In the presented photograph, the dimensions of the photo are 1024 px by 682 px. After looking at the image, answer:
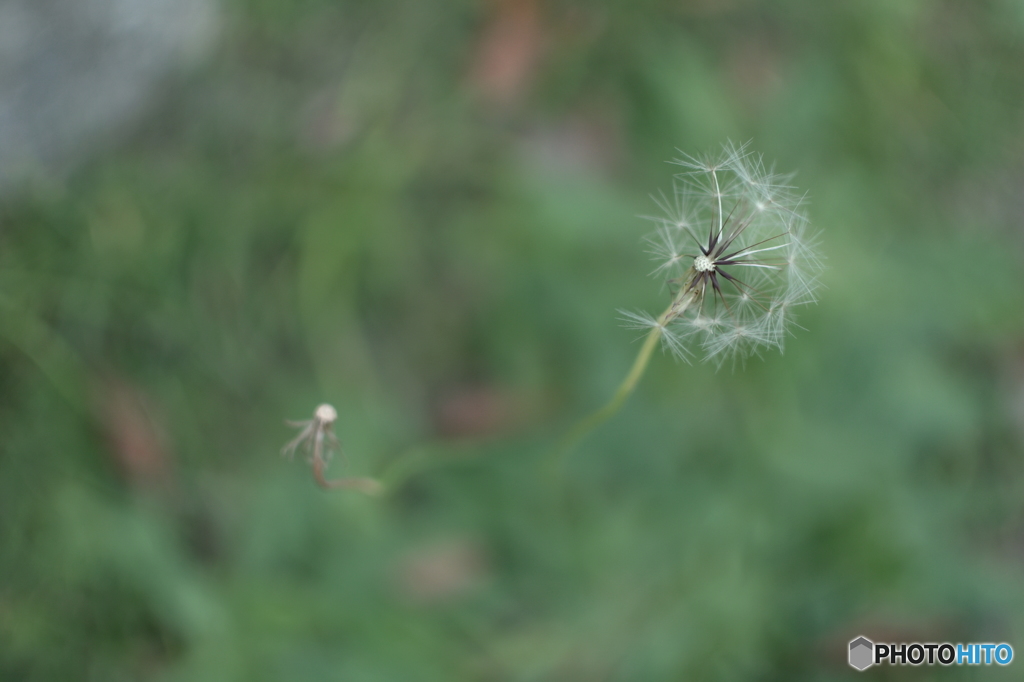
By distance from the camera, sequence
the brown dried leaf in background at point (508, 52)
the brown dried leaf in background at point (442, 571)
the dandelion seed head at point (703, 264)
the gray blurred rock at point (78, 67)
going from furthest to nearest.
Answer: the brown dried leaf in background at point (508, 52) → the brown dried leaf in background at point (442, 571) → the gray blurred rock at point (78, 67) → the dandelion seed head at point (703, 264)

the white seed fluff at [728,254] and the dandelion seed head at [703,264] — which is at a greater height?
the white seed fluff at [728,254]

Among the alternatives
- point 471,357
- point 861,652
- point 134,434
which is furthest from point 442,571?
point 861,652

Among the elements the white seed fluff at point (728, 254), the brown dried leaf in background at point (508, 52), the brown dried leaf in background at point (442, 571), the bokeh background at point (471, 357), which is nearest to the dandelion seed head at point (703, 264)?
the white seed fluff at point (728, 254)

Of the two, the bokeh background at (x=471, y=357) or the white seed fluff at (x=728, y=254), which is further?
the bokeh background at (x=471, y=357)

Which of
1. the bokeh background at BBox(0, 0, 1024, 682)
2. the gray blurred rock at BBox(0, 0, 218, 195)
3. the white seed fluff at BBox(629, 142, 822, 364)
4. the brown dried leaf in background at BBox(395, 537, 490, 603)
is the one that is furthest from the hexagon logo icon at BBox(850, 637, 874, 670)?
the gray blurred rock at BBox(0, 0, 218, 195)

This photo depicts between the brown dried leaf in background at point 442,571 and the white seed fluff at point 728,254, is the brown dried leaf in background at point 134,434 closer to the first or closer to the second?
the brown dried leaf in background at point 442,571

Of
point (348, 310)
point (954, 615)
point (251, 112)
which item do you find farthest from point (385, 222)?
point (954, 615)

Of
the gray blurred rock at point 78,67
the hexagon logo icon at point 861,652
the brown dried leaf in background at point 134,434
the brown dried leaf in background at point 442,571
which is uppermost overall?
the gray blurred rock at point 78,67

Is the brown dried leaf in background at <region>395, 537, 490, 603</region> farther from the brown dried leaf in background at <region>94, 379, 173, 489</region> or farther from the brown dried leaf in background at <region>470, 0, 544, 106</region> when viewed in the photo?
the brown dried leaf in background at <region>470, 0, 544, 106</region>
